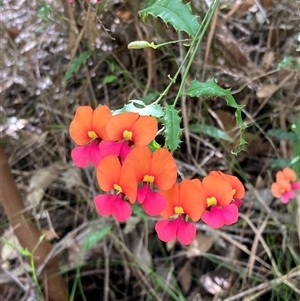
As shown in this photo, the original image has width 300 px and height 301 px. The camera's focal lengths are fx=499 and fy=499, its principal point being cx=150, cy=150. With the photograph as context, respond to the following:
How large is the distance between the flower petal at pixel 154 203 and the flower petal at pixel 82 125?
0.40 feet

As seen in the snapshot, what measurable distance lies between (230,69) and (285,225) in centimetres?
44

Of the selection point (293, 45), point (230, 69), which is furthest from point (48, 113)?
point (293, 45)

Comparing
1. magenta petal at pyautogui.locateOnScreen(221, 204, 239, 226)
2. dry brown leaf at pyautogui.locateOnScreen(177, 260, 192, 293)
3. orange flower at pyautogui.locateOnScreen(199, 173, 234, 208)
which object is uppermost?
→ orange flower at pyautogui.locateOnScreen(199, 173, 234, 208)

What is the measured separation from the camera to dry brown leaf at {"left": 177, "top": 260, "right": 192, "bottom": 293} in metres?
1.31

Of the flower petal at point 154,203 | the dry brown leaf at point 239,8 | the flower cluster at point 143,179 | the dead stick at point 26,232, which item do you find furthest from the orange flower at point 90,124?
the dry brown leaf at point 239,8

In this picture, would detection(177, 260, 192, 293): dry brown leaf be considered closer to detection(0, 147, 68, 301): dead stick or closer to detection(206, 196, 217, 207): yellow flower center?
detection(0, 147, 68, 301): dead stick

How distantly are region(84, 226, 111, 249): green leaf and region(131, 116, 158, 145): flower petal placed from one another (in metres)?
0.71

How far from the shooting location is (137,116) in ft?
2.01

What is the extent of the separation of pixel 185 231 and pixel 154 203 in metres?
0.07

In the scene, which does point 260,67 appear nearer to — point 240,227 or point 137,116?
point 240,227

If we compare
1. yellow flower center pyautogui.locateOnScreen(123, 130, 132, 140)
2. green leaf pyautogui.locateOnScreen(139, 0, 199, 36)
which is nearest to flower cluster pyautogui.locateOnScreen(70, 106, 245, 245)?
yellow flower center pyautogui.locateOnScreen(123, 130, 132, 140)

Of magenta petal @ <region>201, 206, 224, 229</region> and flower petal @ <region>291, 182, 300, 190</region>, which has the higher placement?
magenta petal @ <region>201, 206, 224, 229</region>

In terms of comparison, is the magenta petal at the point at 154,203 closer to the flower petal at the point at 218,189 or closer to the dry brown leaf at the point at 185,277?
the flower petal at the point at 218,189

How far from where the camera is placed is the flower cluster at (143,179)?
0.59 meters
